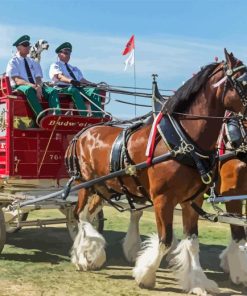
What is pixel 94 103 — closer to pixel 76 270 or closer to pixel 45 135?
pixel 45 135

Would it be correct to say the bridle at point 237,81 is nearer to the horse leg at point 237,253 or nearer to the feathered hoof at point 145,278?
the horse leg at point 237,253

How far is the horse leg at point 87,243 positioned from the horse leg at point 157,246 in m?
0.98

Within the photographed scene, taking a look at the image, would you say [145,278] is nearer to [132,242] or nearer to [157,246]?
[157,246]

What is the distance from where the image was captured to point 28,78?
7.64 metres

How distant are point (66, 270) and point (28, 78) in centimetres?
295

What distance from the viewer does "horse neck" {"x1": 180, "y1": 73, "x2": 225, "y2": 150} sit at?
5051mm

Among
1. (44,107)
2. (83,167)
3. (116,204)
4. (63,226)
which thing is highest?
(44,107)

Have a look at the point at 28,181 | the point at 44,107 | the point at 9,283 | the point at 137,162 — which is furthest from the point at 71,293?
the point at 44,107

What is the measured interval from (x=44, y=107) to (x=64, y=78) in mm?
573

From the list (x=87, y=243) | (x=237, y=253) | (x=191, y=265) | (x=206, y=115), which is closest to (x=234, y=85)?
(x=206, y=115)

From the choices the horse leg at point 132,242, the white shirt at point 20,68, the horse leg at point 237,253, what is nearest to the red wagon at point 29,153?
the white shirt at point 20,68

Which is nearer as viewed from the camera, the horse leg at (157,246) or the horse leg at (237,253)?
the horse leg at (157,246)

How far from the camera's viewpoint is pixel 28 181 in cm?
702

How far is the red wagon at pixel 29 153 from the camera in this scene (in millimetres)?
6871
